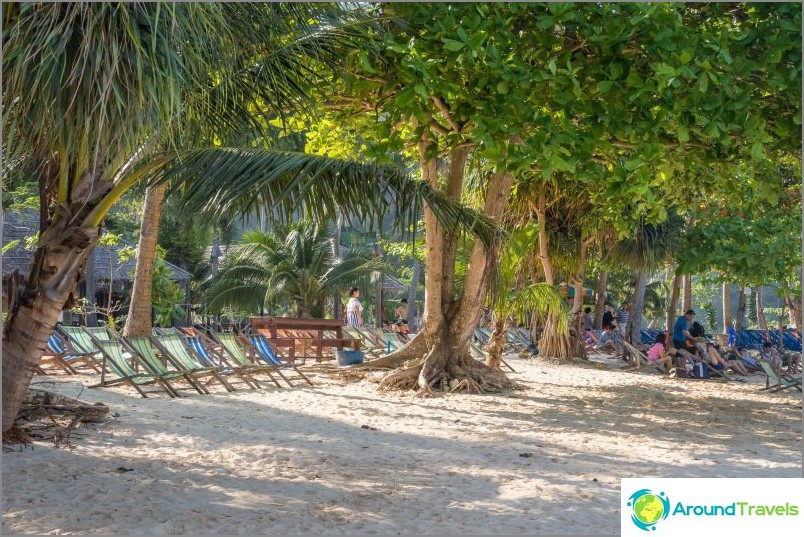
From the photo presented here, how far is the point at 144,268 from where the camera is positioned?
13297mm

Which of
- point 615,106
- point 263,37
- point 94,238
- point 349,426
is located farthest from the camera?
point 349,426

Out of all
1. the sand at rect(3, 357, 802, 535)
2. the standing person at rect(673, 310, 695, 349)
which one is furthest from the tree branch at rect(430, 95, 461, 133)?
Result: the standing person at rect(673, 310, 695, 349)

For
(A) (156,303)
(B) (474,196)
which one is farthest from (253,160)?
(A) (156,303)

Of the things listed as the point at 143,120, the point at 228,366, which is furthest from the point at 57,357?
the point at 143,120

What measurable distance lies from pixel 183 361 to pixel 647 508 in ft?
24.9

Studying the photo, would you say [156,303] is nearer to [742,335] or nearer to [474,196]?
[474,196]

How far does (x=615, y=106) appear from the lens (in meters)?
7.76

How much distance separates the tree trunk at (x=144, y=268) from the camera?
13.2 metres

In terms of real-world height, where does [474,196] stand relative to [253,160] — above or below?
above

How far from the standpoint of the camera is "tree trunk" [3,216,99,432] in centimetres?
557

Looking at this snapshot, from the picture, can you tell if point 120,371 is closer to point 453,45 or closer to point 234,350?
point 234,350

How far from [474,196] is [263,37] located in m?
7.89

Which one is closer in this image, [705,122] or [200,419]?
[705,122]

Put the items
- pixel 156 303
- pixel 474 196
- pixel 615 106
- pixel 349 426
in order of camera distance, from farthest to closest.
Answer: pixel 156 303, pixel 474 196, pixel 349 426, pixel 615 106
